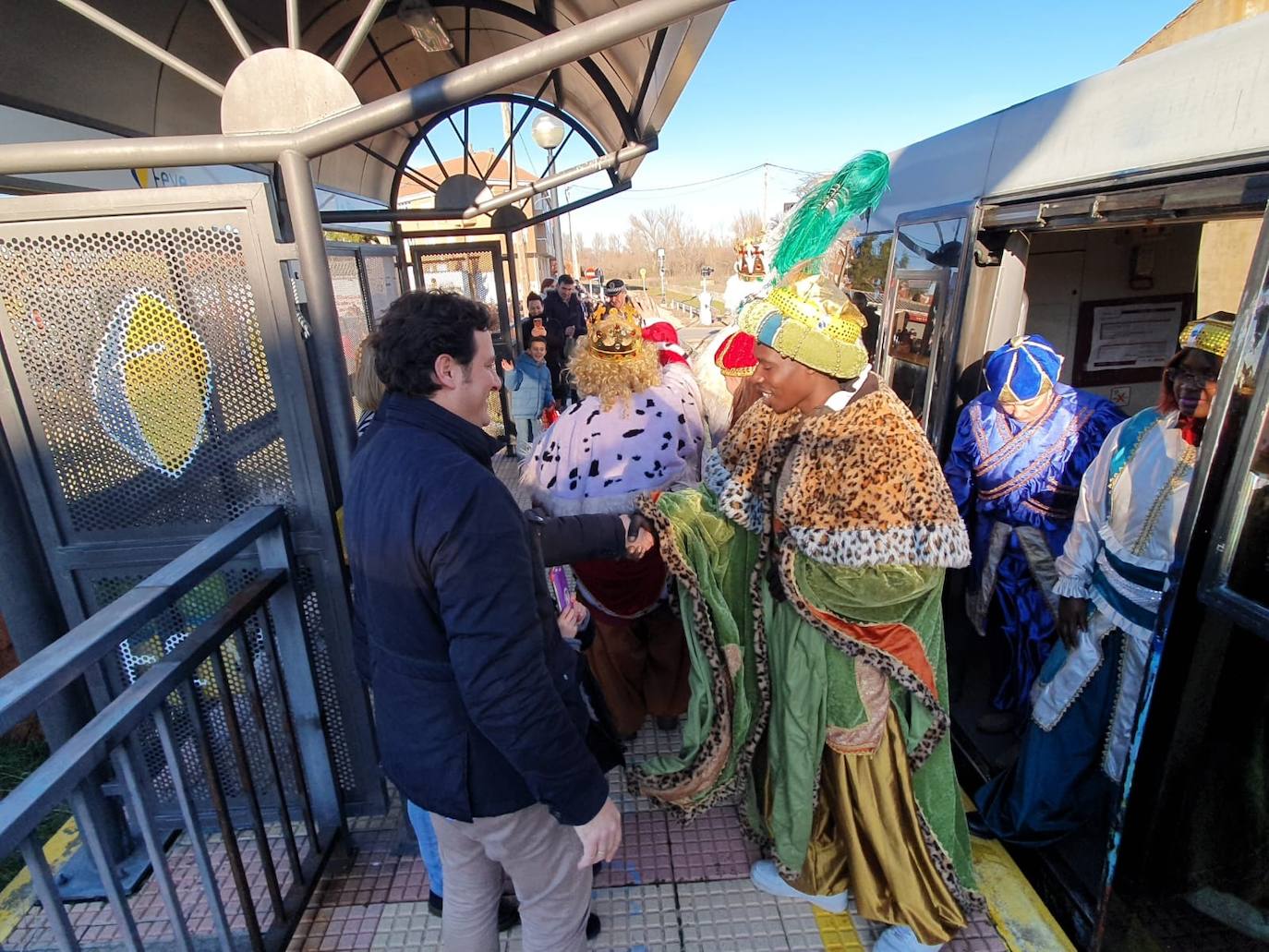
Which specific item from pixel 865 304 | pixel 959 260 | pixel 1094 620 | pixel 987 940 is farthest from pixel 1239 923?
pixel 865 304

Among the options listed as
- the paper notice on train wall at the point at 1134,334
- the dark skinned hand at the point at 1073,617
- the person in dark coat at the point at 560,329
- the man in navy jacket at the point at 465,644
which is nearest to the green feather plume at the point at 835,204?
the dark skinned hand at the point at 1073,617

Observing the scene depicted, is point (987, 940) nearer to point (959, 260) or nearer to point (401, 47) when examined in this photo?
point (959, 260)

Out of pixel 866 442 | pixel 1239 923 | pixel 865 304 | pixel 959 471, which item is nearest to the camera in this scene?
pixel 1239 923

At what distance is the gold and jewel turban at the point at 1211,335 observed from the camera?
2.07 meters

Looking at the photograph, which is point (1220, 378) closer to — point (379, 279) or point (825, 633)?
point (825, 633)

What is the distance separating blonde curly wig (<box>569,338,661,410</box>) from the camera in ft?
9.08

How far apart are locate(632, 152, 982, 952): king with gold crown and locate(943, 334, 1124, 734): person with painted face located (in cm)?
119

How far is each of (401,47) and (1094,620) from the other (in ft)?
19.3

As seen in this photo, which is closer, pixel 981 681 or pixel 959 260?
pixel 959 260

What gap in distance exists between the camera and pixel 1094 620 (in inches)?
90.7

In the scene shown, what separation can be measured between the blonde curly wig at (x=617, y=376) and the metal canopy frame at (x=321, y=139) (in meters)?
1.13

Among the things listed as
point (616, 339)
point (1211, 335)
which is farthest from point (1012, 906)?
point (616, 339)

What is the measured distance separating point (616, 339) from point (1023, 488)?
6.14ft

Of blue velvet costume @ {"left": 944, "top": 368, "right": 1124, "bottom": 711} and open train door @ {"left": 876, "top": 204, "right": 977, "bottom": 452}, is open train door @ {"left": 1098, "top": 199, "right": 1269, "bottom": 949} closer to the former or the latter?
blue velvet costume @ {"left": 944, "top": 368, "right": 1124, "bottom": 711}
